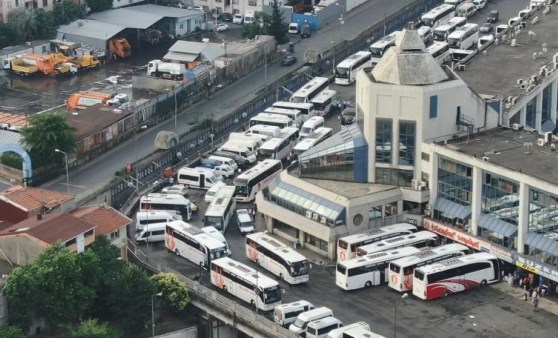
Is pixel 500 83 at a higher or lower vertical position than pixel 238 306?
higher

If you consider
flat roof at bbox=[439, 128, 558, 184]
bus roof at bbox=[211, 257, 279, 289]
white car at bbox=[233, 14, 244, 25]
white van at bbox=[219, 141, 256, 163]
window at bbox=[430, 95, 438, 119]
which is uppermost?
window at bbox=[430, 95, 438, 119]

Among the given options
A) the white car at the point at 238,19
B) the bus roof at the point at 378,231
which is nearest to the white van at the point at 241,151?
the bus roof at the point at 378,231

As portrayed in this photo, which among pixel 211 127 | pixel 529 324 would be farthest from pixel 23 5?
pixel 529 324

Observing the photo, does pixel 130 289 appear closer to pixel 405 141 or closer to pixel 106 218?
pixel 106 218

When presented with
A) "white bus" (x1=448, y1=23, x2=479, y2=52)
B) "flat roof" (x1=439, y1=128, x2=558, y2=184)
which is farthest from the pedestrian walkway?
"white bus" (x1=448, y1=23, x2=479, y2=52)

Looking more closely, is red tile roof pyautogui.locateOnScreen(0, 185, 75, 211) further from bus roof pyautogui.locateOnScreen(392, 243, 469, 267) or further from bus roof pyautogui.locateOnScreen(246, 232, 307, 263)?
bus roof pyautogui.locateOnScreen(392, 243, 469, 267)

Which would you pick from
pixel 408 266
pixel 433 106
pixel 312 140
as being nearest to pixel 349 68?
pixel 312 140
